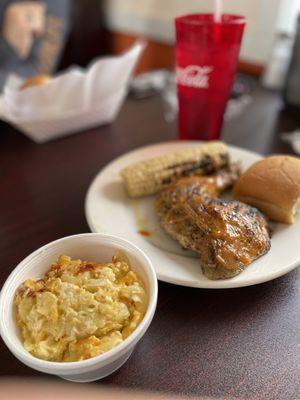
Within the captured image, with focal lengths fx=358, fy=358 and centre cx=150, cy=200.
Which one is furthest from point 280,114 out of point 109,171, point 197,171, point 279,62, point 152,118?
point 109,171

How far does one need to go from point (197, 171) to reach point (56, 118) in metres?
0.48

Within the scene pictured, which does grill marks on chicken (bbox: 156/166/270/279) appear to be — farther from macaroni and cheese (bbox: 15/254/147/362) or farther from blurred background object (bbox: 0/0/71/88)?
blurred background object (bbox: 0/0/71/88)

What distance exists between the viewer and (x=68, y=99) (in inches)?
41.8

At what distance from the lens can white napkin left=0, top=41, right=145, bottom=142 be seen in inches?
39.5

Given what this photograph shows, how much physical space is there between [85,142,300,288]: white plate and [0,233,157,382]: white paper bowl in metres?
0.07

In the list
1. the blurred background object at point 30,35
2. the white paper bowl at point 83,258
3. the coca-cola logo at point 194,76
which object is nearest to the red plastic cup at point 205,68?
the coca-cola logo at point 194,76

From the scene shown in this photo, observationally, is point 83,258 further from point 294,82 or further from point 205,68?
point 294,82

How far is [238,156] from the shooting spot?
2.98 feet

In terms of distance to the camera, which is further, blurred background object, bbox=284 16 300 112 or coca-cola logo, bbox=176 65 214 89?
blurred background object, bbox=284 16 300 112

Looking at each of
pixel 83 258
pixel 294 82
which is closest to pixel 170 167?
pixel 83 258

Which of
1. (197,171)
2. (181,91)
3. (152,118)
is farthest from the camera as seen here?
(152,118)

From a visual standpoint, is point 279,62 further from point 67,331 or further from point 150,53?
point 67,331

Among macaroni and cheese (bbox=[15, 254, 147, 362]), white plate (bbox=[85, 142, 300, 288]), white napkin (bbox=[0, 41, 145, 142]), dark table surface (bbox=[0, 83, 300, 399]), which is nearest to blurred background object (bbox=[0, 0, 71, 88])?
white napkin (bbox=[0, 41, 145, 142])

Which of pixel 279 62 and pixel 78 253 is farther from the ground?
pixel 279 62
